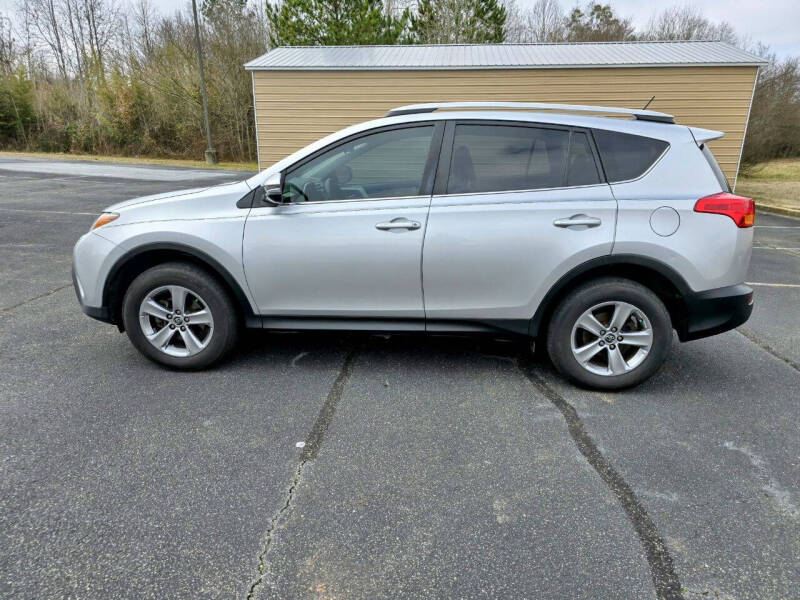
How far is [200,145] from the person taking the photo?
93.5 ft

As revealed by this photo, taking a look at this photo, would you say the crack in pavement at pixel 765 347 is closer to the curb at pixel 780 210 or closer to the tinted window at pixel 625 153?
the tinted window at pixel 625 153

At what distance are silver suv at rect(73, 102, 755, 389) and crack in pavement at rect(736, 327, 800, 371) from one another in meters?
1.15

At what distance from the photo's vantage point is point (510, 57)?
13.2 metres

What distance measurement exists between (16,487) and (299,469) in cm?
130

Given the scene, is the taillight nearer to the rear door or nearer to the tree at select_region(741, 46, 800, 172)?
the rear door

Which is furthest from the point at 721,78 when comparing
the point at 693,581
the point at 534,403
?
the point at 693,581

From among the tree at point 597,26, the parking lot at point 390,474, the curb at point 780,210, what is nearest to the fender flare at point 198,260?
the parking lot at point 390,474

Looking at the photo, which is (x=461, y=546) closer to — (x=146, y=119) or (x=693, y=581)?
(x=693, y=581)

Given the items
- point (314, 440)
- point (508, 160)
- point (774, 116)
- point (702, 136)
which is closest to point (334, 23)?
point (774, 116)

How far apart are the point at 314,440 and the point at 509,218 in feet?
5.90

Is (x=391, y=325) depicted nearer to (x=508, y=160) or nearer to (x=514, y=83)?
(x=508, y=160)

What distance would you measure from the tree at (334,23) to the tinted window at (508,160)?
71.4 feet

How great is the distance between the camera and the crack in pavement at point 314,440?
2.04m

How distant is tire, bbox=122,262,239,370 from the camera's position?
11.8 ft
